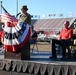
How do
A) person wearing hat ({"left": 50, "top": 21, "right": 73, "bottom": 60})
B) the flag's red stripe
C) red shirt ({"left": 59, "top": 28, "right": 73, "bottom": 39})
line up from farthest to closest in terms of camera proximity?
1. red shirt ({"left": 59, "top": 28, "right": 73, "bottom": 39})
2. person wearing hat ({"left": 50, "top": 21, "right": 73, "bottom": 60})
3. the flag's red stripe

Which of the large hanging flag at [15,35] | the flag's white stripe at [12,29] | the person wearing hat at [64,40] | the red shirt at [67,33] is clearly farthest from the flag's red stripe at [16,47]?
the red shirt at [67,33]

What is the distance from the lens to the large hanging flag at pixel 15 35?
25.7 feet

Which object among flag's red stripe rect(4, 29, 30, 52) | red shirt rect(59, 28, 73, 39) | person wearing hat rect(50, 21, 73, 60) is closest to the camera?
flag's red stripe rect(4, 29, 30, 52)

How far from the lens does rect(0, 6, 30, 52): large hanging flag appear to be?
25.7 feet

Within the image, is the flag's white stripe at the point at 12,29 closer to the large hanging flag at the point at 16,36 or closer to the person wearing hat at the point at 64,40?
the large hanging flag at the point at 16,36

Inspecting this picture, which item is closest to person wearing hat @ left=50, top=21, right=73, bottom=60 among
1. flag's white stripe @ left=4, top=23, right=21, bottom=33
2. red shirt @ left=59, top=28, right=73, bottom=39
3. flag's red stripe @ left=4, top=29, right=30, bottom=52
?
red shirt @ left=59, top=28, right=73, bottom=39

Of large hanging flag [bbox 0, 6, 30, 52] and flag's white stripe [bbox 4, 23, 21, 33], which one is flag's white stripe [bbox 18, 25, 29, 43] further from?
flag's white stripe [bbox 4, 23, 21, 33]

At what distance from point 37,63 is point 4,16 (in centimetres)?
218

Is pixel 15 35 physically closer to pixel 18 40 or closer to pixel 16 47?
pixel 18 40

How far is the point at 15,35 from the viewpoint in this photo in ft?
25.9

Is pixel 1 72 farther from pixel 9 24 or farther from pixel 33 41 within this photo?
pixel 33 41

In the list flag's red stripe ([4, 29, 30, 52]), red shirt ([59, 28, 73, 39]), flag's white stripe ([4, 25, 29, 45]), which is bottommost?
flag's red stripe ([4, 29, 30, 52])

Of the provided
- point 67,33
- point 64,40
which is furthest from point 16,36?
point 67,33

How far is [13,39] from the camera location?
7.91 metres
